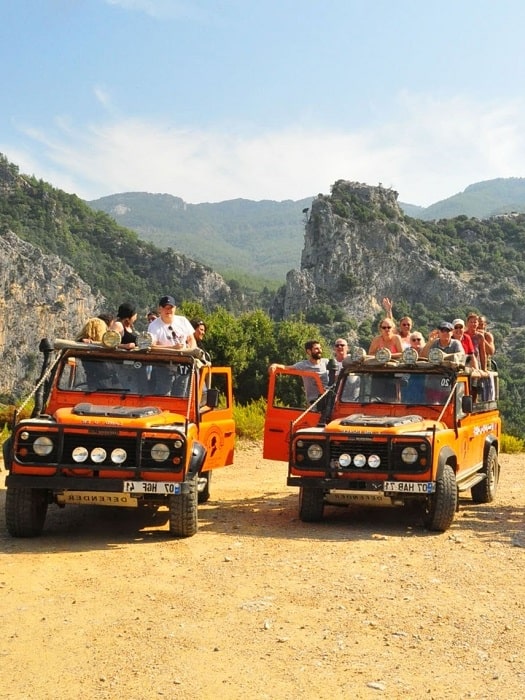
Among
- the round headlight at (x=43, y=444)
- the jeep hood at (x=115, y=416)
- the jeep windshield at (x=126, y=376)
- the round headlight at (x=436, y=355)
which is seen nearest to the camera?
the round headlight at (x=43, y=444)

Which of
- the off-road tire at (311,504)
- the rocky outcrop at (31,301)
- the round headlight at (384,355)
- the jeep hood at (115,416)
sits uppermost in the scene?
the rocky outcrop at (31,301)

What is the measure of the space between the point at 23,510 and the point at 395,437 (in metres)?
3.72

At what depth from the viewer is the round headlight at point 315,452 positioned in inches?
330

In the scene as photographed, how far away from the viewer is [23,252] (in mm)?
80750

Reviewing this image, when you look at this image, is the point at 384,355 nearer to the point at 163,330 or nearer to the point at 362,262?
the point at 163,330

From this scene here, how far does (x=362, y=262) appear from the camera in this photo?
9750 centimetres

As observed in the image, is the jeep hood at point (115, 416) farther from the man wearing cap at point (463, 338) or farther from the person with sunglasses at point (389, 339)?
the man wearing cap at point (463, 338)

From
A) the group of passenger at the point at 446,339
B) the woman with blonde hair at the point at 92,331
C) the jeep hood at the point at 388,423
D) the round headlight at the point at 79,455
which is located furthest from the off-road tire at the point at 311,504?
the woman with blonde hair at the point at 92,331

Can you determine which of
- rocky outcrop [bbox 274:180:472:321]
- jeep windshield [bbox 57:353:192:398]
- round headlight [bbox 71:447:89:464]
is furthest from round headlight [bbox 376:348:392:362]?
rocky outcrop [bbox 274:180:472:321]

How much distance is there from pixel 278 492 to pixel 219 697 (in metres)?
7.33

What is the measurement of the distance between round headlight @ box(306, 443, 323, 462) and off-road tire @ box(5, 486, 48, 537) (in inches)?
106

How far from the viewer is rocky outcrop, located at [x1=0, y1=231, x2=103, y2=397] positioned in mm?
77875

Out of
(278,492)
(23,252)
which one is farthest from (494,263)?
(278,492)

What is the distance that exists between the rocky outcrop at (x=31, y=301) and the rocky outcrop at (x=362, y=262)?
2416cm
